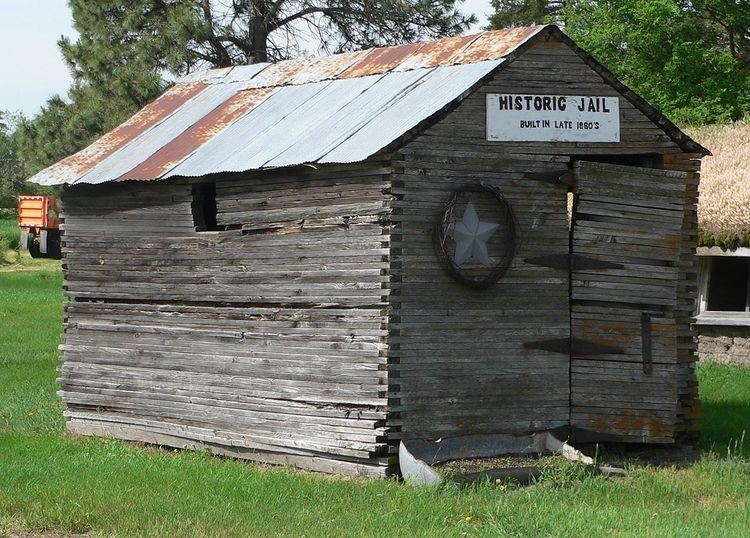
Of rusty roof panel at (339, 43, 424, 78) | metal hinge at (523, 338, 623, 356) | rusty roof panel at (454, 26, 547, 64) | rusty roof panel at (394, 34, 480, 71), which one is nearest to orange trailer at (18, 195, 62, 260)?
rusty roof panel at (339, 43, 424, 78)

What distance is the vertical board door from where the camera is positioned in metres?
12.7

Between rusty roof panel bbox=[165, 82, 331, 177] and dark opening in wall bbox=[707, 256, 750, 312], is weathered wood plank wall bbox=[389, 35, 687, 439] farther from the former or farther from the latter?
dark opening in wall bbox=[707, 256, 750, 312]

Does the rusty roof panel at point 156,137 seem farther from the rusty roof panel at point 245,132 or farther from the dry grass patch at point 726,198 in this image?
the dry grass patch at point 726,198

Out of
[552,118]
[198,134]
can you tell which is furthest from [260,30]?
[552,118]

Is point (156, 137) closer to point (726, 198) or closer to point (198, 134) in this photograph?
point (198, 134)

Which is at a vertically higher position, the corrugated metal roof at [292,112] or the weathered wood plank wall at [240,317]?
the corrugated metal roof at [292,112]

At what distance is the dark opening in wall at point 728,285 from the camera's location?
22.0m

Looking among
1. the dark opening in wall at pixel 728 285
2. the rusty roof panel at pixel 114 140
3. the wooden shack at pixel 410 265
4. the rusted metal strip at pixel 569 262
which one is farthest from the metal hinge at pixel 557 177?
the dark opening in wall at pixel 728 285

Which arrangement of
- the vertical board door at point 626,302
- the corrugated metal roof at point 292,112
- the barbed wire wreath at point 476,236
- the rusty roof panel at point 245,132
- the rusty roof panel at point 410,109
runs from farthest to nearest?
1. the rusty roof panel at point 245,132
2. the vertical board door at point 626,302
3. the corrugated metal roof at point 292,112
4. the barbed wire wreath at point 476,236
5. the rusty roof panel at point 410,109

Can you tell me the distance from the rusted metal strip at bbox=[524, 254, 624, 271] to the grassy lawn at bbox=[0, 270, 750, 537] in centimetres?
199

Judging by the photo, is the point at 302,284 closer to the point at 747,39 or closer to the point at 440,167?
the point at 440,167

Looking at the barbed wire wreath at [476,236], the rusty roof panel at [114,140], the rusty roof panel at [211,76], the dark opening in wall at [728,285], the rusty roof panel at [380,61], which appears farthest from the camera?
the dark opening in wall at [728,285]

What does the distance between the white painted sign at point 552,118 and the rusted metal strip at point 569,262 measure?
113cm

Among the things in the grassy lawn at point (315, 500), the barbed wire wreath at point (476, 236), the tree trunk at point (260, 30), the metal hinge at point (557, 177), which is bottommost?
the grassy lawn at point (315, 500)
